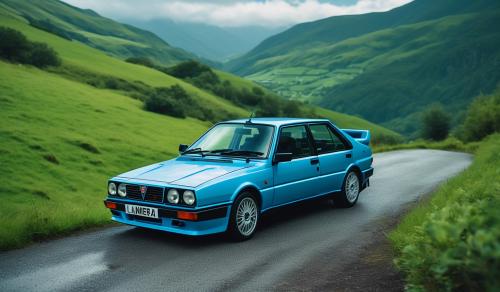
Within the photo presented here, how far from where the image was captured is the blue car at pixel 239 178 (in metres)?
6.81

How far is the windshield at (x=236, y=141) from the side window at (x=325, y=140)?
1.12 metres

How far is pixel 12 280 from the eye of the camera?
18.0ft

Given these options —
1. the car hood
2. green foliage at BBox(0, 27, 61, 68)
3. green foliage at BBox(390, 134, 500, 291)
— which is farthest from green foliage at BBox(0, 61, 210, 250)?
green foliage at BBox(390, 134, 500, 291)

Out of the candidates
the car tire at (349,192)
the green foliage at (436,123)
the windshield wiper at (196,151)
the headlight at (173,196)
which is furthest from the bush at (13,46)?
the headlight at (173,196)

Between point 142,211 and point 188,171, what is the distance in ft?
2.77

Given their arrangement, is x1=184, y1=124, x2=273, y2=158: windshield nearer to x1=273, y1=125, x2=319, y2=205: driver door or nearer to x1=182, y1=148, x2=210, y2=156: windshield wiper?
x1=182, y1=148, x2=210, y2=156: windshield wiper

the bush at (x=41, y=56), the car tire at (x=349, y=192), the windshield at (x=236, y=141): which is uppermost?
the bush at (x=41, y=56)

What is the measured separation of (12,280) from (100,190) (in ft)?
60.7

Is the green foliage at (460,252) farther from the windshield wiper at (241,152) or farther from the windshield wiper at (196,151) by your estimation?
the windshield wiper at (196,151)

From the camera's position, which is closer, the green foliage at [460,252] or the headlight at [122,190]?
the green foliage at [460,252]

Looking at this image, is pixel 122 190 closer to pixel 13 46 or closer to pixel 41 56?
pixel 13 46

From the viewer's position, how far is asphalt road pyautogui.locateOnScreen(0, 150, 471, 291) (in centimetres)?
544

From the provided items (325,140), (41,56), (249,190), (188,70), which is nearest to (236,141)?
(249,190)

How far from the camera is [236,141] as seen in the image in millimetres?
8422
